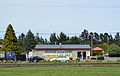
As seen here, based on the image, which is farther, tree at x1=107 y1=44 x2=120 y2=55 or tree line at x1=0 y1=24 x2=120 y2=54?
tree at x1=107 y1=44 x2=120 y2=55

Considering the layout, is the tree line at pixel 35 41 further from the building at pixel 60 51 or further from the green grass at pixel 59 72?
the green grass at pixel 59 72

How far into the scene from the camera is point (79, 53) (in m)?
73.9

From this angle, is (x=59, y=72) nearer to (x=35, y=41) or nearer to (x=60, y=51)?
(x=60, y=51)

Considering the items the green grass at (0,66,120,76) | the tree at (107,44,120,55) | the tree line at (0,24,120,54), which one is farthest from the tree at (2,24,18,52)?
the tree at (107,44,120,55)

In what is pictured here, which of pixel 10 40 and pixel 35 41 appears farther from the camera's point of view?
pixel 35 41

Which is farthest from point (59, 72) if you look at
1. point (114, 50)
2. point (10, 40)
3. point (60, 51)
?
point (114, 50)

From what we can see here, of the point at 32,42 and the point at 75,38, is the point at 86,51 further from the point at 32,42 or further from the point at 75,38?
the point at 75,38

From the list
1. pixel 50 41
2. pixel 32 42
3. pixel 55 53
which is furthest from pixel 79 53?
pixel 50 41

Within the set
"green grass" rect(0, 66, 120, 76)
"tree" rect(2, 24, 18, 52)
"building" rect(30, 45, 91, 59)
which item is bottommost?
"green grass" rect(0, 66, 120, 76)

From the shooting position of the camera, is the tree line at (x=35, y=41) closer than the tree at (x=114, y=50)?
Yes

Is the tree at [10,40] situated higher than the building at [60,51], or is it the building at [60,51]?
the tree at [10,40]

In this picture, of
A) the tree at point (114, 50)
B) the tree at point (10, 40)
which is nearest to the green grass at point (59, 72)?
the tree at point (10, 40)

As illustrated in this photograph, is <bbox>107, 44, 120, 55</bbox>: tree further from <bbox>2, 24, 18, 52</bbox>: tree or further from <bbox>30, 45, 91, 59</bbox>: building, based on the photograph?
<bbox>2, 24, 18, 52</bbox>: tree

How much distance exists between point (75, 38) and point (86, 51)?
6078 cm
